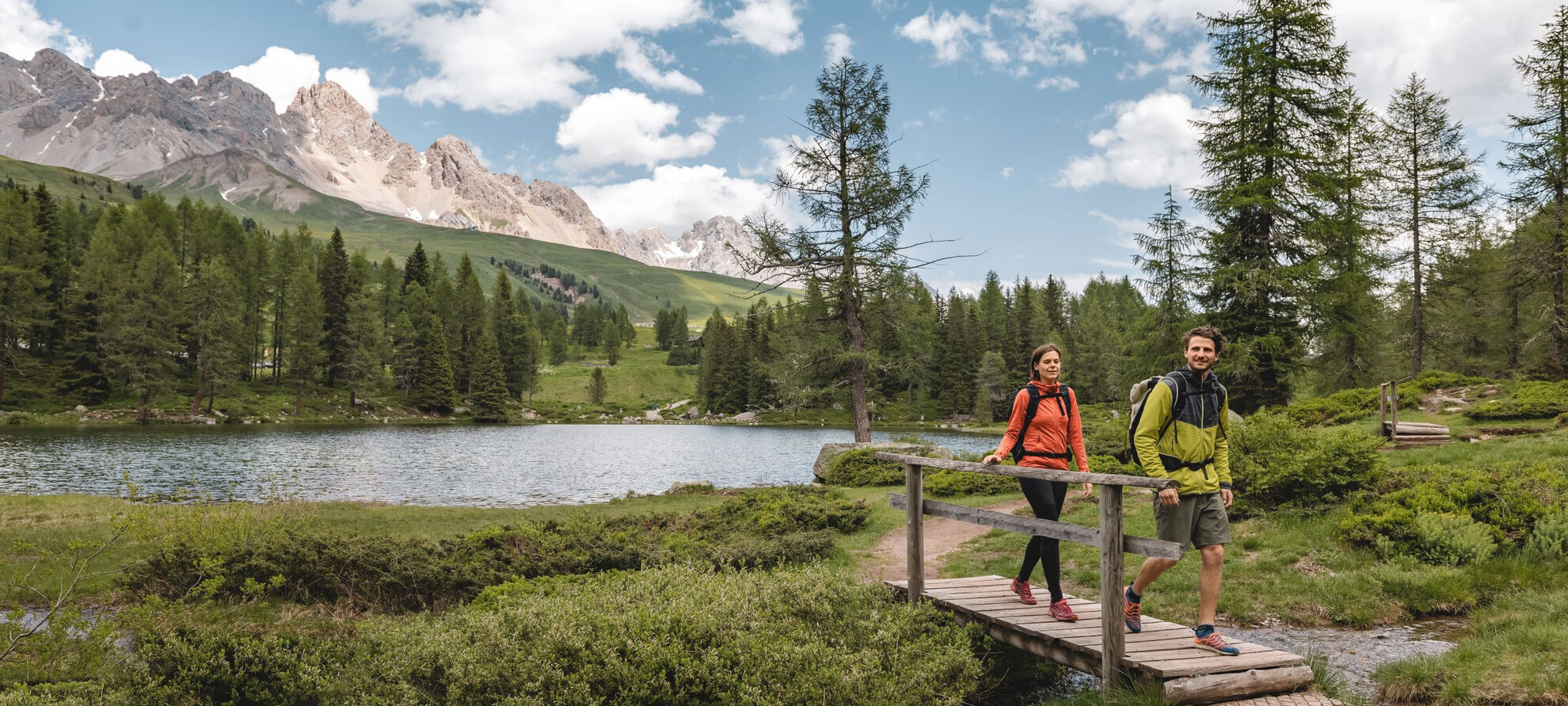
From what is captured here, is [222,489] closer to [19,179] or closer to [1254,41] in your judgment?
[1254,41]

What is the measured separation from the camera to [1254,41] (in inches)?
984

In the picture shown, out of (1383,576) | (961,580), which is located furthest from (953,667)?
(1383,576)

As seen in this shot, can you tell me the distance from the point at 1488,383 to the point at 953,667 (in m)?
30.6

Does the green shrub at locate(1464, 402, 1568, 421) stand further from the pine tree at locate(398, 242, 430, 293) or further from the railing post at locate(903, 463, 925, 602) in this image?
the pine tree at locate(398, 242, 430, 293)

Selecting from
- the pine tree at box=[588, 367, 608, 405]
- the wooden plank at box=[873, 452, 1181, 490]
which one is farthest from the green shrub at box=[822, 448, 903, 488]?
the pine tree at box=[588, 367, 608, 405]

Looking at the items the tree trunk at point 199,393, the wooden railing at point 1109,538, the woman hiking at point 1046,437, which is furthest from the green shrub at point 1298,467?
the tree trunk at point 199,393

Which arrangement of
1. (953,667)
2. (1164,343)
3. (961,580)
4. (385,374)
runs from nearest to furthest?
(953,667), (961,580), (1164,343), (385,374)

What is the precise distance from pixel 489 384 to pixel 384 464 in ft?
161

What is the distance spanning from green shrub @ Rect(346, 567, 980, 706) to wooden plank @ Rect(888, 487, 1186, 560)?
1.11 metres

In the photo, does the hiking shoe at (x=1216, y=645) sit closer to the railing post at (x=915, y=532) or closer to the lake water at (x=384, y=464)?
the railing post at (x=915, y=532)

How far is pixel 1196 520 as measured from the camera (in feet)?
20.3

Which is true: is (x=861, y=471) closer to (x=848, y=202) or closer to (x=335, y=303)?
(x=848, y=202)

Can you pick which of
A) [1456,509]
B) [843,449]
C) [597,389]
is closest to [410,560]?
[1456,509]

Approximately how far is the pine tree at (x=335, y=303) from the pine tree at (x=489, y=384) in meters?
13.6
